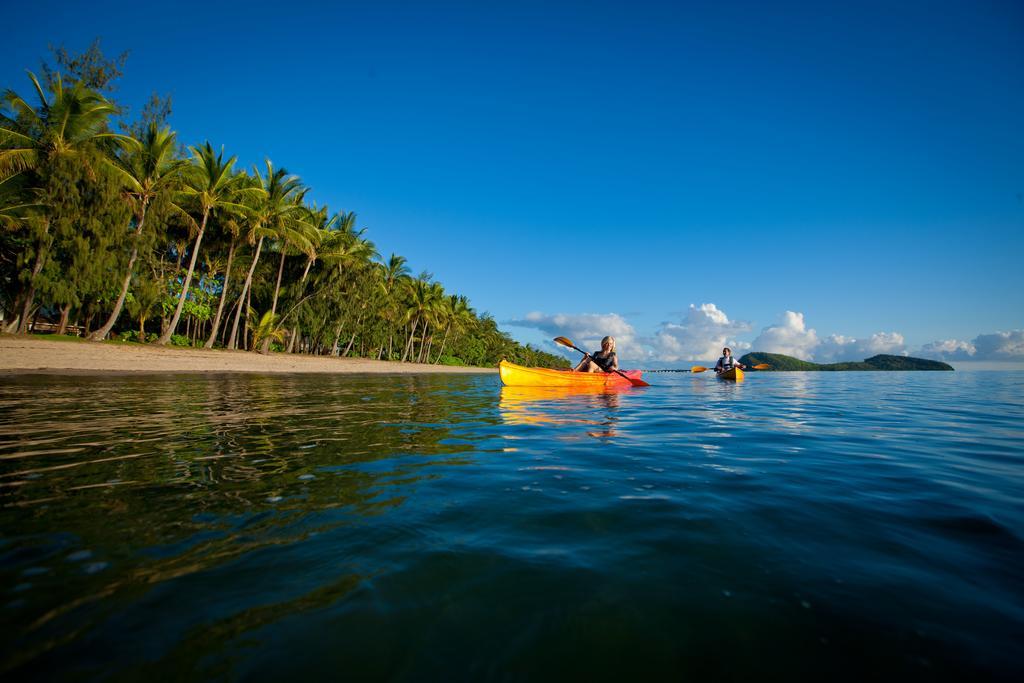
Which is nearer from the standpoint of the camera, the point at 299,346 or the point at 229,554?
the point at 229,554

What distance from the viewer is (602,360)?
52.5 feet

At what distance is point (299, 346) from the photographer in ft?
142

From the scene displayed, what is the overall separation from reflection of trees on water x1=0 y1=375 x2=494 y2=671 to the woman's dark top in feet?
32.4

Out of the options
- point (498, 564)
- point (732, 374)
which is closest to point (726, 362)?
point (732, 374)

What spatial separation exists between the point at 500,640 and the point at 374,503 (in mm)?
1796

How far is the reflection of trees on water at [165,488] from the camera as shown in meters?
1.95

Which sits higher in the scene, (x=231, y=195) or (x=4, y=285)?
(x=231, y=195)

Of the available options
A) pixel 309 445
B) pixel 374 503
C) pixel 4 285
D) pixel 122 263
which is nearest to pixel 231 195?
pixel 122 263

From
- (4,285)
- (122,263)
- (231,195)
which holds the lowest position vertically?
(4,285)

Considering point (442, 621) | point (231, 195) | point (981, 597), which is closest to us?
point (442, 621)

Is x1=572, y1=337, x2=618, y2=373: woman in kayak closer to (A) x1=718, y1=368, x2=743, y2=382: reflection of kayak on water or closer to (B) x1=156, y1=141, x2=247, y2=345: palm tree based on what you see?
(A) x1=718, y1=368, x2=743, y2=382: reflection of kayak on water

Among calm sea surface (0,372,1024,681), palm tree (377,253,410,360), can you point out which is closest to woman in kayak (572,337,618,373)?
calm sea surface (0,372,1024,681)

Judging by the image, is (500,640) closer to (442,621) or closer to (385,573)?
(442,621)

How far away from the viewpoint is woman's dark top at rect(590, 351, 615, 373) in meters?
15.8
